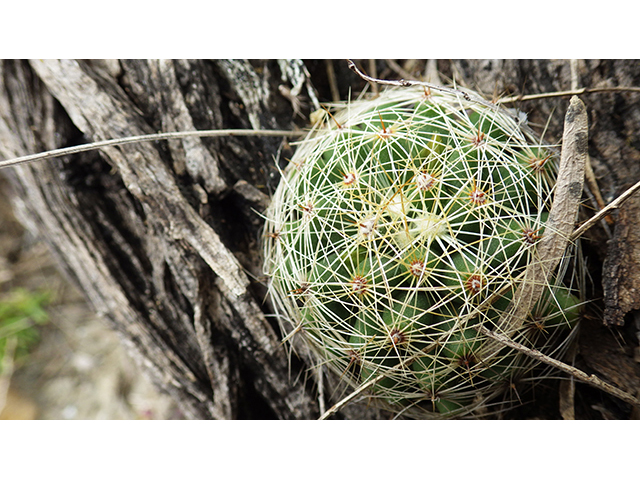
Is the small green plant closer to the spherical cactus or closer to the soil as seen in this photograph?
the soil

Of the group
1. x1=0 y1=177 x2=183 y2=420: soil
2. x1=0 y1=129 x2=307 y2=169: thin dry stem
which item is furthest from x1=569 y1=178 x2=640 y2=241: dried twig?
x1=0 y1=177 x2=183 y2=420: soil

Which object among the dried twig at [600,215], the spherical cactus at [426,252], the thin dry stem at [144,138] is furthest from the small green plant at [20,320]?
the dried twig at [600,215]

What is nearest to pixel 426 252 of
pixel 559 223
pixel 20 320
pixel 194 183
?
pixel 559 223

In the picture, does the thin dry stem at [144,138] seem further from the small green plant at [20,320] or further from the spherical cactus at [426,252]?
the small green plant at [20,320]

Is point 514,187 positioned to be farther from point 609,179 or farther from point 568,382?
point 568,382

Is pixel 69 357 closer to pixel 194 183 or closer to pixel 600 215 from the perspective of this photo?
pixel 194 183

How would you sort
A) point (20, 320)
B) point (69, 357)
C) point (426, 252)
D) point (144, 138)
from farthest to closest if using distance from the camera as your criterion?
1. point (69, 357)
2. point (20, 320)
3. point (144, 138)
4. point (426, 252)
